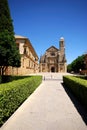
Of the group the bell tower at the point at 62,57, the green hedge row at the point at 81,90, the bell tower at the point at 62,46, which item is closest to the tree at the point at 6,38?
the green hedge row at the point at 81,90

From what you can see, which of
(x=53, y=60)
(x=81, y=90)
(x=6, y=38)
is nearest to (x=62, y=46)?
(x=53, y=60)

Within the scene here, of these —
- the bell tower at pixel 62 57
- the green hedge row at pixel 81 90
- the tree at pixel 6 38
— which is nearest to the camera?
the green hedge row at pixel 81 90

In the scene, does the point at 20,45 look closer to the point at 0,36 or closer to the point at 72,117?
the point at 0,36

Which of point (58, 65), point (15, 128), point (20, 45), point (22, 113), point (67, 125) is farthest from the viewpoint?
point (58, 65)

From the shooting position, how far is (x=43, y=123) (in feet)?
20.5

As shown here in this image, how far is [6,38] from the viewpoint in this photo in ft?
74.4

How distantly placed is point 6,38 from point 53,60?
6004 cm

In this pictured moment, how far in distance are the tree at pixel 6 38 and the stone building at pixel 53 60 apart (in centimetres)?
5560

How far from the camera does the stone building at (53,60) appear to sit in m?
79.4

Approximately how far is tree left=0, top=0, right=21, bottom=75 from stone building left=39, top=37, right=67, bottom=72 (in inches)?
2189

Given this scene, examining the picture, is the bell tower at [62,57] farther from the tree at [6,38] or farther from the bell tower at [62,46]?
the tree at [6,38]

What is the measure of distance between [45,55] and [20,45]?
125 ft

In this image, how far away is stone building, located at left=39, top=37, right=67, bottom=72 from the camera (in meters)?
79.4

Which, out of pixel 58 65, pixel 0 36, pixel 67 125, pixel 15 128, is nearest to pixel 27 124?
pixel 15 128
